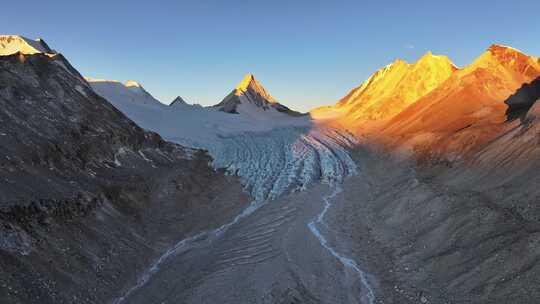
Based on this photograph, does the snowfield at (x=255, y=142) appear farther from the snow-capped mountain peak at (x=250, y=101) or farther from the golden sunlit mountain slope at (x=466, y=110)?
the snow-capped mountain peak at (x=250, y=101)

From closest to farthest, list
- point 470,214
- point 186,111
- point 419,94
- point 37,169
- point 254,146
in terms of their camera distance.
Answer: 1. point 470,214
2. point 37,169
3. point 254,146
4. point 419,94
5. point 186,111

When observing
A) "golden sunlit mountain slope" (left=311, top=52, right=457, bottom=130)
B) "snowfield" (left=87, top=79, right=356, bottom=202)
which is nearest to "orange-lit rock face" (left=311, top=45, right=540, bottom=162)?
"golden sunlit mountain slope" (left=311, top=52, right=457, bottom=130)

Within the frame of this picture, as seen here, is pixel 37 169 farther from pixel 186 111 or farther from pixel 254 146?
pixel 186 111

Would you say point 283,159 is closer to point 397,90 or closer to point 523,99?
point 523,99

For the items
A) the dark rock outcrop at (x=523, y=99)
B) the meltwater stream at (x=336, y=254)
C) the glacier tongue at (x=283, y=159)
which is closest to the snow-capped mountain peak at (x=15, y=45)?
the glacier tongue at (x=283, y=159)

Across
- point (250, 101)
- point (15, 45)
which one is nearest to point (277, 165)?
point (15, 45)

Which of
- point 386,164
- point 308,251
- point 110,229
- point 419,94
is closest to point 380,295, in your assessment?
point 308,251
